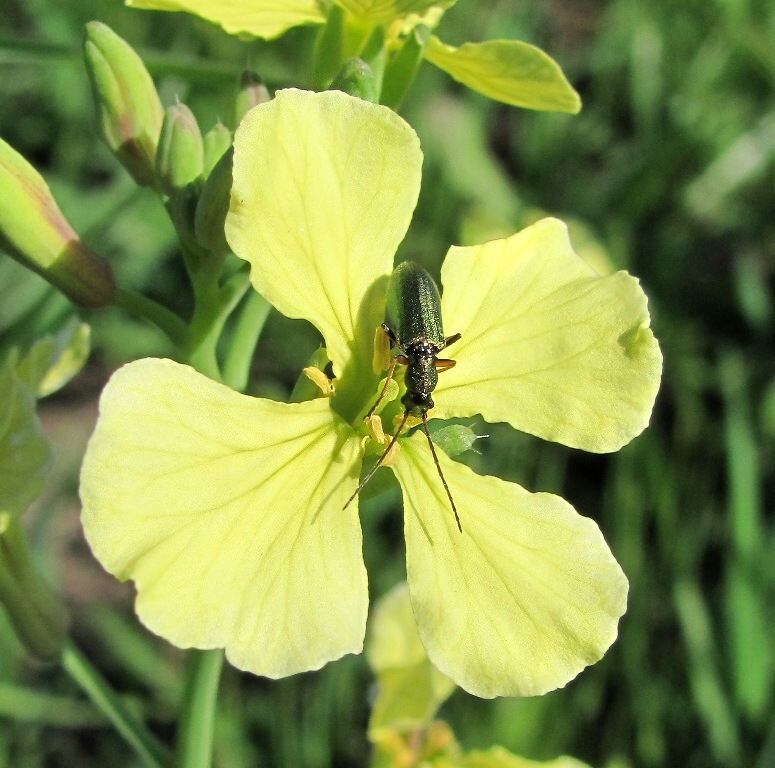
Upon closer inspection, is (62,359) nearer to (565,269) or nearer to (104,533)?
(104,533)

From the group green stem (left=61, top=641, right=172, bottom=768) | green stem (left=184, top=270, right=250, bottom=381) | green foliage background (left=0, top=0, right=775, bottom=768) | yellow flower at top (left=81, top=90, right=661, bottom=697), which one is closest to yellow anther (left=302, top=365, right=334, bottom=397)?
yellow flower at top (left=81, top=90, right=661, bottom=697)

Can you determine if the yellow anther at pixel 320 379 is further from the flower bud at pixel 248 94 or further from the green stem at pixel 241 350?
the flower bud at pixel 248 94

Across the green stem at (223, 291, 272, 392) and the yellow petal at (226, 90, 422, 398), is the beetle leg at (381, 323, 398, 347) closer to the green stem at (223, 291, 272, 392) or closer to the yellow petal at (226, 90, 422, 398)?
the yellow petal at (226, 90, 422, 398)

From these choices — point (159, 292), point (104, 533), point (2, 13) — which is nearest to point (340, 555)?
point (104, 533)

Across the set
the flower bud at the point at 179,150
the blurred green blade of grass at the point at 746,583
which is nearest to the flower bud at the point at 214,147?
the flower bud at the point at 179,150

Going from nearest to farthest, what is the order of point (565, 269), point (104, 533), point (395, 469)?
1. point (104, 533)
2. point (395, 469)
3. point (565, 269)

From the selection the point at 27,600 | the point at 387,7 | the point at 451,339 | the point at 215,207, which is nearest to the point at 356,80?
the point at 387,7
